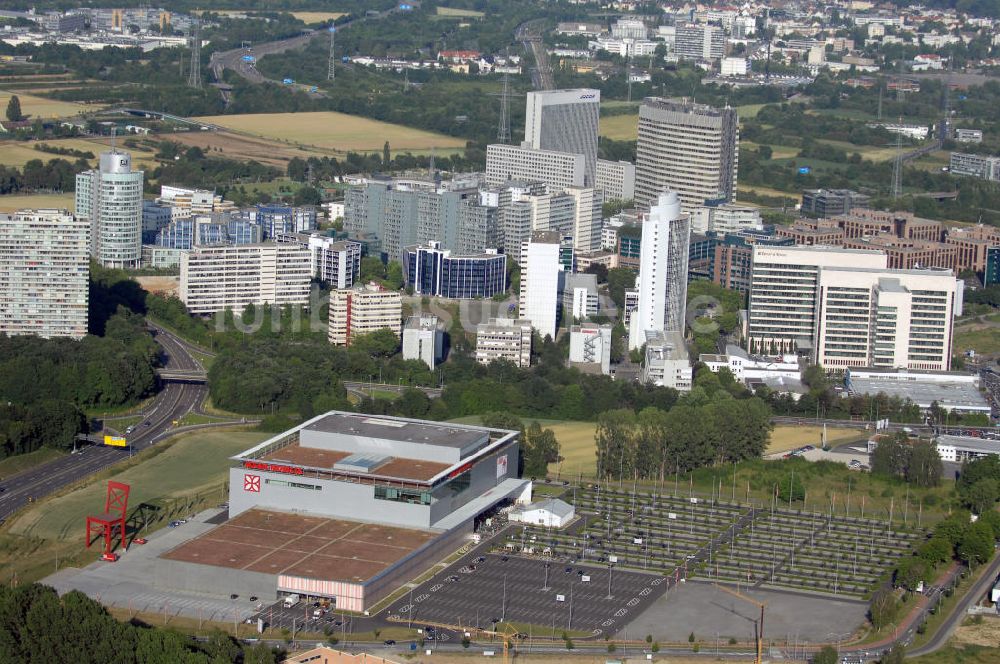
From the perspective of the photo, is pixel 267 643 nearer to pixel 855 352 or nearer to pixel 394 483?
pixel 394 483

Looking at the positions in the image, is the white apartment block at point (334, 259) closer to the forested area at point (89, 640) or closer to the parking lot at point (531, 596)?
the parking lot at point (531, 596)

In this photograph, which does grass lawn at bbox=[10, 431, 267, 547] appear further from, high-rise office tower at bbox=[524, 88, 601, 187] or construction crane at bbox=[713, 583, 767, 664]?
high-rise office tower at bbox=[524, 88, 601, 187]

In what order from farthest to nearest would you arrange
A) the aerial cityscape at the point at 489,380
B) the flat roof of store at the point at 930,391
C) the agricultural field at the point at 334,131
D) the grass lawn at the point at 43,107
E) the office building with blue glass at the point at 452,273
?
1. the grass lawn at the point at 43,107
2. the agricultural field at the point at 334,131
3. the office building with blue glass at the point at 452,273
4. the flat roof of store at the point at 930,391
5. the aerial cityscape at the point at 489,380

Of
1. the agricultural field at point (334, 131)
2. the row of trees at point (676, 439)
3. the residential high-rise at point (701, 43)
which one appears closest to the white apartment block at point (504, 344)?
the row of trees at point (676, 439)

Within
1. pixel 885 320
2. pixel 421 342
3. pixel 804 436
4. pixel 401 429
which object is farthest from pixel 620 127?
pixel 401 429

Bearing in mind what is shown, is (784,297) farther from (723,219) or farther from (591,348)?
(723,219)

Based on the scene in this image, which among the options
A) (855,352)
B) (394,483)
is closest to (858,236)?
(855,352)
